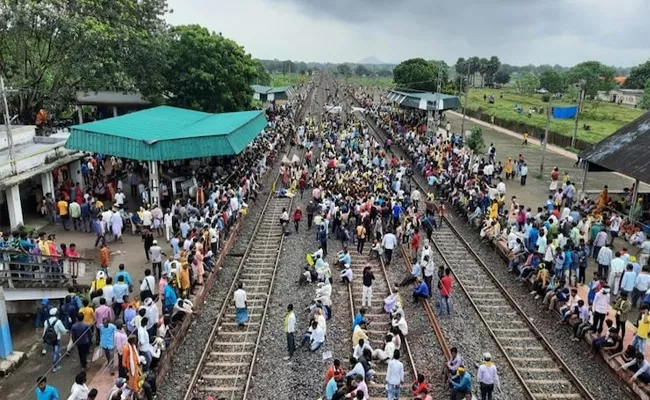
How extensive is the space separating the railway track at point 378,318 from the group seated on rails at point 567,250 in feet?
14.1

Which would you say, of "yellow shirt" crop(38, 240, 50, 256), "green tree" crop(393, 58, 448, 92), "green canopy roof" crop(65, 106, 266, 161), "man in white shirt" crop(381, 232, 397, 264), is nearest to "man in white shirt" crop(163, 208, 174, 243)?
"green canopy roof" crop(65, 106, 266, 161)

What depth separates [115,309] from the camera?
40.0ft

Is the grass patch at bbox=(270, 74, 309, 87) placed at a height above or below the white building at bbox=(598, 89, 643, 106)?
above

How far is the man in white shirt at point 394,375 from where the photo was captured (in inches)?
396

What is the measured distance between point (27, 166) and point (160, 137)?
4745mm

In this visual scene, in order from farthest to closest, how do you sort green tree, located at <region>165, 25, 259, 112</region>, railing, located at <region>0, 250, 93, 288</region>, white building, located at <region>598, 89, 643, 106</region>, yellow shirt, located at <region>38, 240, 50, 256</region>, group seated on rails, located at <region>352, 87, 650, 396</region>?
white building, located at <region>598, 89, 643, 106</region> < green tree, located at <region>165, 25, 259, 112</region> < yellow shirt, located at <region>38, 240, 50, 256</region> < railing, located at <region>0, 250, 93, 288</region> < group seated on rails, located at <region>352, 87, 650, 396</region>

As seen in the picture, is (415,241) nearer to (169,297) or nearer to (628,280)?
(628,280)

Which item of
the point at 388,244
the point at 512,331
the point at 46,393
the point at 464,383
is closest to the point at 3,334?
the point at 46,393

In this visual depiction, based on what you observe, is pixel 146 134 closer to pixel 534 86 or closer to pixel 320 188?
pixel 320 188

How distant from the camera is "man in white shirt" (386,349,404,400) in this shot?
10.1 m

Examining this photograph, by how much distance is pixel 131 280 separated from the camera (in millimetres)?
14797

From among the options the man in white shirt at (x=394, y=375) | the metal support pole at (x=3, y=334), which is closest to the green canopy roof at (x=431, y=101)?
the man in white shirt at (x=394, y=375)

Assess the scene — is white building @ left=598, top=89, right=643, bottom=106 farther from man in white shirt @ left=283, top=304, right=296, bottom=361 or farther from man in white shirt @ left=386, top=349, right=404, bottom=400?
man in white shirt @ left=386, top=349, right=404, bottom=400

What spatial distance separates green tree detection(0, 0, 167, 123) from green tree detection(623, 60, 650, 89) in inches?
3692
